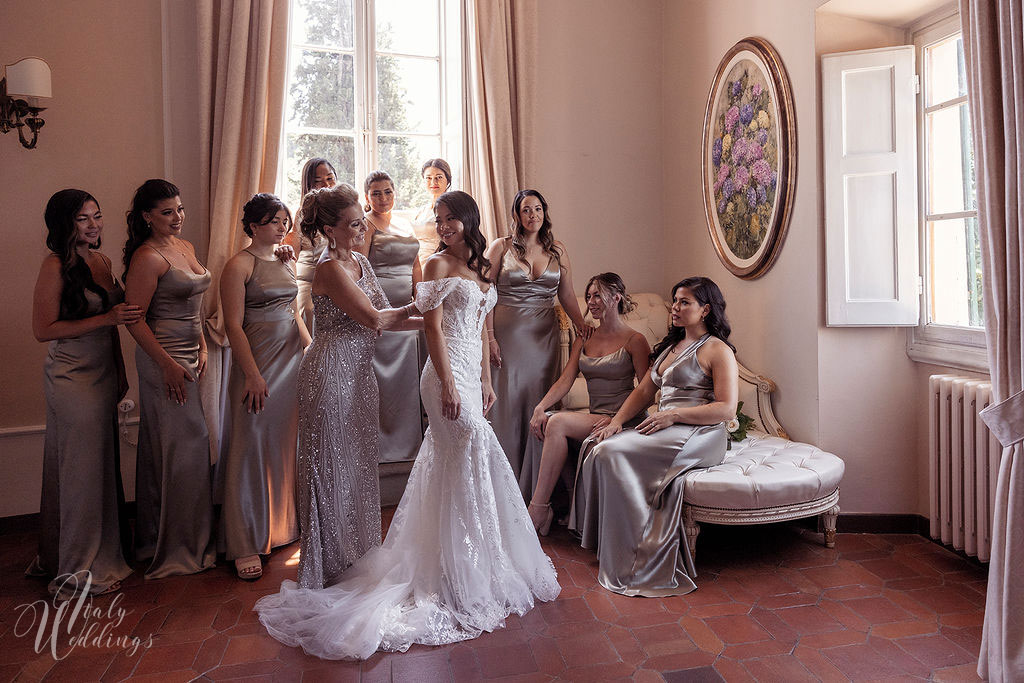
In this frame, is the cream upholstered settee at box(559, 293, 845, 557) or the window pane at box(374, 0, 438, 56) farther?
the window pane at box(374, 0, 438, 56)

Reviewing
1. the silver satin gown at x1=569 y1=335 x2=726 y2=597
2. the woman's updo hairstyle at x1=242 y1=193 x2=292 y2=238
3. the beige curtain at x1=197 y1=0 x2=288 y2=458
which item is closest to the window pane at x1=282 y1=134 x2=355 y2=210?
the beige curtain at x1=197 y1=0 x2=288 y2=458

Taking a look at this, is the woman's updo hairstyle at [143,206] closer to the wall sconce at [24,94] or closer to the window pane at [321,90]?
the wall sconce at [24,94]

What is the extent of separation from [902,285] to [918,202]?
0.44 metres

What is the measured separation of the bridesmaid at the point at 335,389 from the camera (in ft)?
9.70

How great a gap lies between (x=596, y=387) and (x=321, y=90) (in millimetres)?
2640

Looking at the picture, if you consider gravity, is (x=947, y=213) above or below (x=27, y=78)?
below

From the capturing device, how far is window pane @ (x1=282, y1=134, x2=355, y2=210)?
4.71 m

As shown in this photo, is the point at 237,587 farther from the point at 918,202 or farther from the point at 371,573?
the point at 918,202

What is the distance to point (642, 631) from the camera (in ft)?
9.25

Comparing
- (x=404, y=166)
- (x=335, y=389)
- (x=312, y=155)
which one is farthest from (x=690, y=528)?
(x=312, y=155)

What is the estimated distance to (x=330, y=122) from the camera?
4.78m

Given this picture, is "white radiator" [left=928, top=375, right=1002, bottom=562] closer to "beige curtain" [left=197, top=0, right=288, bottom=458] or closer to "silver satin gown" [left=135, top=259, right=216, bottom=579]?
"silver satin gown" [left=135, top=259, right=216, bottom=579]

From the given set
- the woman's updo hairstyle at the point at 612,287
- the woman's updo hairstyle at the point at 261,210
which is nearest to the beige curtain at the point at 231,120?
the woman's updo hairstyle at the point at 261,210

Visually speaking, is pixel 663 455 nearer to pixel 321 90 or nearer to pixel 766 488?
pixel 766 488
